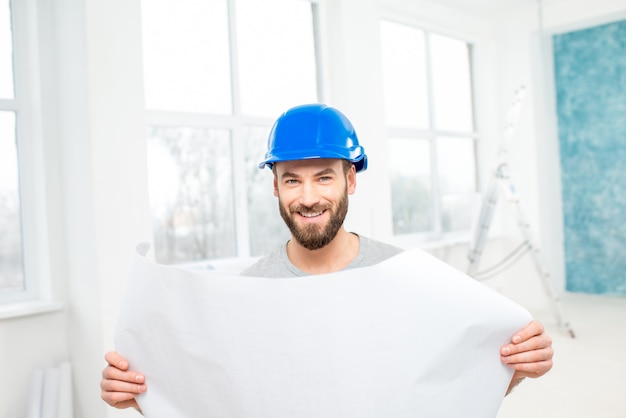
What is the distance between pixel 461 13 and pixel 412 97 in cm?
98

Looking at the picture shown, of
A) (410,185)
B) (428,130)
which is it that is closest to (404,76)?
(428,130)

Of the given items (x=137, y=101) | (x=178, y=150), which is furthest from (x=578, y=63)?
(x=137, y=101)

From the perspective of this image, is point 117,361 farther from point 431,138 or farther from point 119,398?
point 431,138

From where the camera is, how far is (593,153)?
5.33m

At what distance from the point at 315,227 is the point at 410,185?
3.74 m

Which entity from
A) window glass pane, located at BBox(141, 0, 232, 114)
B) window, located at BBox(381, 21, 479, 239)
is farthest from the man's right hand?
window, located at BBox(381, 21, 479, 239)

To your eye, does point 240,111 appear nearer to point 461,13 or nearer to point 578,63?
point 461,13

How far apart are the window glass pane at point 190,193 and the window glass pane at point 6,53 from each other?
709 millimetres

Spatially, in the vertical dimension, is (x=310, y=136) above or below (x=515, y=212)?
above

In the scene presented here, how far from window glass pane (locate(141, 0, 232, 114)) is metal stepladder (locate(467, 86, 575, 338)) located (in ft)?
7.01

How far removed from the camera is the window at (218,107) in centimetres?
306

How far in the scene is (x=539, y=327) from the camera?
2.71 feet

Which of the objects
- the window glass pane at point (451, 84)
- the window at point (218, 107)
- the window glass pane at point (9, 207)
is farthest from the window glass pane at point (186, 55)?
the window glass pane at point (451, 84)

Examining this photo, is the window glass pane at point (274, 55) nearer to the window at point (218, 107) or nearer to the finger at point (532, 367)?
the window at point (218, 107)
